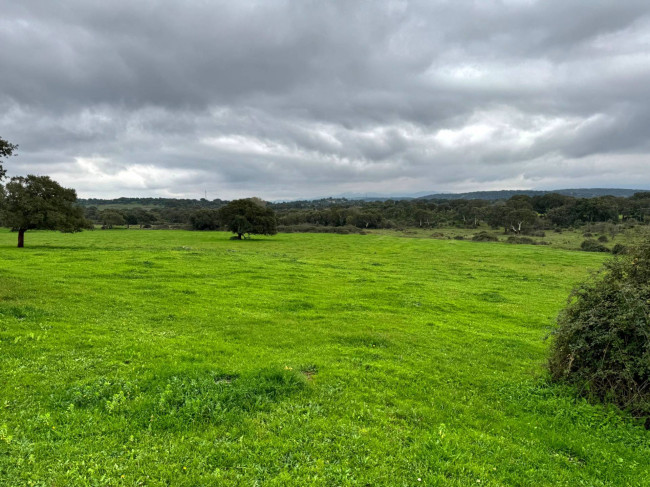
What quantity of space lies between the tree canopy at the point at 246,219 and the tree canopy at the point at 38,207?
3361cm

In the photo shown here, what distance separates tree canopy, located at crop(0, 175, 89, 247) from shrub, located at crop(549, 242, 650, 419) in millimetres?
49246

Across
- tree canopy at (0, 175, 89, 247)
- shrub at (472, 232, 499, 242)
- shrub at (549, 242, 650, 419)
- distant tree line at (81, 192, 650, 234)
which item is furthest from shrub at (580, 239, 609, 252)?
tree canopy at (0, 175, 89, 247)

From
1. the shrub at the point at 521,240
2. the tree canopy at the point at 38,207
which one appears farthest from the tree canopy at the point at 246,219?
the shrub at the point at 521,240

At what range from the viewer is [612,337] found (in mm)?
8883

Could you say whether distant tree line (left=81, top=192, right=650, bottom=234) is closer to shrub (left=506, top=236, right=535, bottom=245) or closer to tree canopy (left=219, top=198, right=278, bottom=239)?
shrub (left=506, top=236, right=535, bottom=245)

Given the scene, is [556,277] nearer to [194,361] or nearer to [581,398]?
[581,398]

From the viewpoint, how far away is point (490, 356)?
12719 mm

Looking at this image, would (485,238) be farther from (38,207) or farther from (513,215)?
(38,207)

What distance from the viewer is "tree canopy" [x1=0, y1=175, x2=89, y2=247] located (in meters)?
39.3

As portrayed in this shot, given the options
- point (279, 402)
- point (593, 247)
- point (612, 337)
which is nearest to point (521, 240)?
point (593, 247)

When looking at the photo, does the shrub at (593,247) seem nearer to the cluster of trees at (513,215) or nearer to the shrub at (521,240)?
the shrub at (521,240)

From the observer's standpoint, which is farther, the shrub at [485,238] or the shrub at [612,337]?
the shrub at [485,238]

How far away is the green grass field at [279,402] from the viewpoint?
623 cm

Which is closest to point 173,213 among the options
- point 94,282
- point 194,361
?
point 94,282
